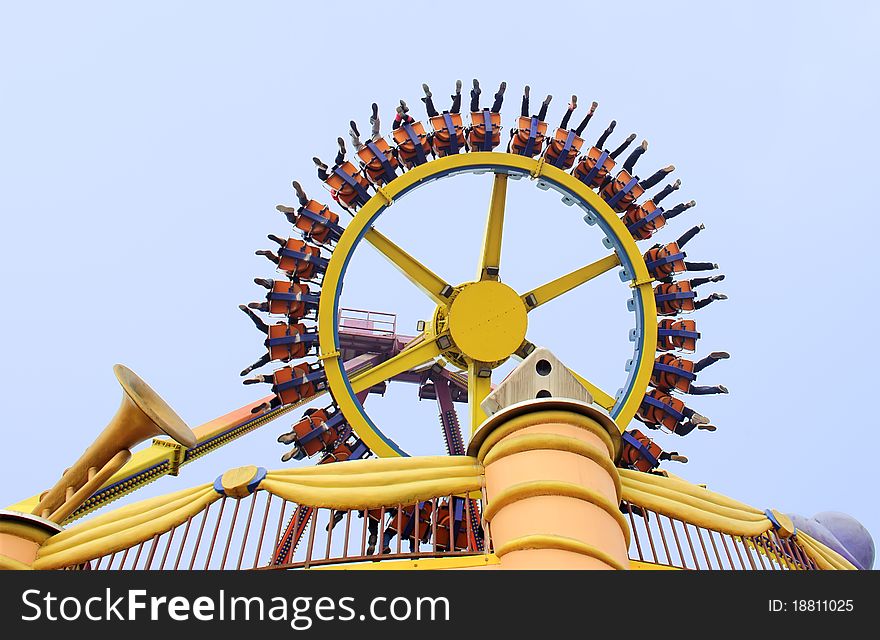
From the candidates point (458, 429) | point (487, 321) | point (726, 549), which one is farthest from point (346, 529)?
point (458, 429)

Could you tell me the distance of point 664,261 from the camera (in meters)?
12.8

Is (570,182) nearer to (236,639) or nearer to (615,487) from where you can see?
(615,487)

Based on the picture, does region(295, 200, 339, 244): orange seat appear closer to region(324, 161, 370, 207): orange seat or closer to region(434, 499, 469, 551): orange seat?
region(324, 161, 370, 207): orange seat

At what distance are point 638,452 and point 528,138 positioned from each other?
4.95 meters

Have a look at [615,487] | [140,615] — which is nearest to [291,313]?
[615,487]

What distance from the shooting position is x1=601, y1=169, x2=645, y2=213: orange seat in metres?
12.9

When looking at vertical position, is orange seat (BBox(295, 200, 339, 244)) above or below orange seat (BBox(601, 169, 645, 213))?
below

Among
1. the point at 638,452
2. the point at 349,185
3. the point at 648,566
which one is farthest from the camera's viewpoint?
the point at 349,185

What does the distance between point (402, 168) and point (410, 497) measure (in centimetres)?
662

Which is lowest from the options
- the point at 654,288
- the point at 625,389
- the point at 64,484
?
the point at 64,484

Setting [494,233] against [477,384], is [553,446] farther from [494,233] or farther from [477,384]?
[494,233]

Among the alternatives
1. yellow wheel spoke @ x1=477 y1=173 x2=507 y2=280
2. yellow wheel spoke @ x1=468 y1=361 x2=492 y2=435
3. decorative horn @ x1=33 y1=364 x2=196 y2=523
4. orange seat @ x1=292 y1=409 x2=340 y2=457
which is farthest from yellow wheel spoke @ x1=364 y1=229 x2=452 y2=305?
decorative horn @ x1=33 y1=364 x2=196 y2=523

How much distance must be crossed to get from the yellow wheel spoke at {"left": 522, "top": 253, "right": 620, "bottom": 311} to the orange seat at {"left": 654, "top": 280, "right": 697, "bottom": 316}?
0.85 m

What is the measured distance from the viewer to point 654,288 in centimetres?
1274
